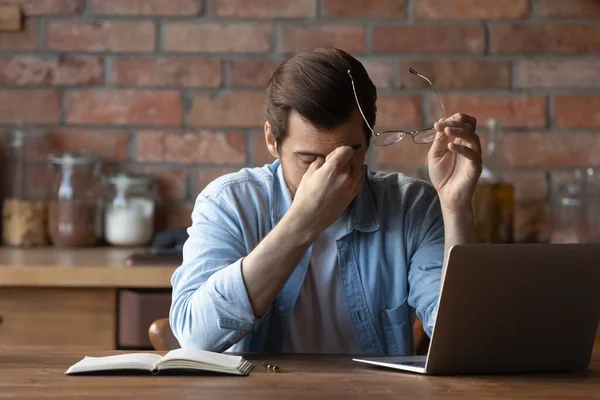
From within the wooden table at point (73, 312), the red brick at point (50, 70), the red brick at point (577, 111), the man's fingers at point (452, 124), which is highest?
the red brick at point (50, 70)

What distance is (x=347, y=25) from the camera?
8.71ft

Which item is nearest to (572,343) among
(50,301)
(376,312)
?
(376,312)

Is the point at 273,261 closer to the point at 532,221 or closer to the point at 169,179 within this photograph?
the point at 169,179

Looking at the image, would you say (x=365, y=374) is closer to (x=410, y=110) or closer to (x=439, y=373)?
(x=439, y=373)

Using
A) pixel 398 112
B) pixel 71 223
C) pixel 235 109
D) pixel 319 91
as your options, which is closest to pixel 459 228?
pixel 319 91

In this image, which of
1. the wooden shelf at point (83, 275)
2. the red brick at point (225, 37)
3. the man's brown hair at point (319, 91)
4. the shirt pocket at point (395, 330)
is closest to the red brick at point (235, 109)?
the red brick at point (225, 37)

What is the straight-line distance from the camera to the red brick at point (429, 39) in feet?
8.71

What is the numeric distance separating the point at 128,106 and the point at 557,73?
1144 mm

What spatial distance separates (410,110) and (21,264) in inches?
42.6

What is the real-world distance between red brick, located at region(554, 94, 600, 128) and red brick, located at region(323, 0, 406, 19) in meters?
0.48

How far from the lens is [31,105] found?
2.67 metres

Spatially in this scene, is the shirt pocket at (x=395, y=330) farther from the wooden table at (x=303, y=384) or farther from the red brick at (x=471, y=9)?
the red brick at (x=471, y=9)

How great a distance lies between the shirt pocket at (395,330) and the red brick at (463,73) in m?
1.04

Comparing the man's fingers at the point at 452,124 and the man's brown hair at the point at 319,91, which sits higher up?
the man's brown hair at the point at 319,91
